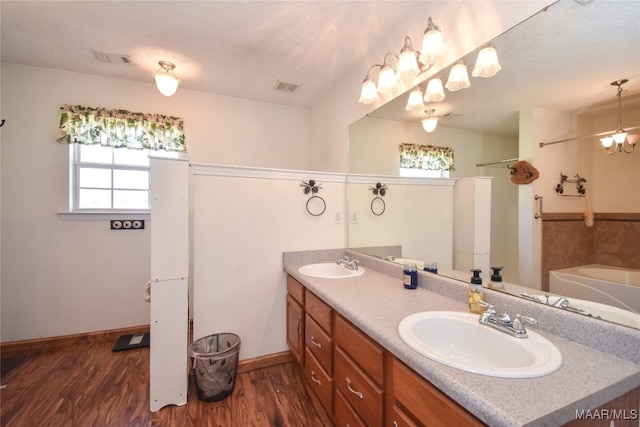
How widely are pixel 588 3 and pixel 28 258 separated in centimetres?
400

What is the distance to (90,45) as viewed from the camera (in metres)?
2.05

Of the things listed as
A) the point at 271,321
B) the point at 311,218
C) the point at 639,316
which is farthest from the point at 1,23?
the point at 639,316

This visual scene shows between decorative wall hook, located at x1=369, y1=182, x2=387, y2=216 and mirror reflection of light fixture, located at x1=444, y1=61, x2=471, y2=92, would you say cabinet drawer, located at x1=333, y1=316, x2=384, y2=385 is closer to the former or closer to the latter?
decorative wall hook, located at x1=369, y1=182, x2=387, y2=216

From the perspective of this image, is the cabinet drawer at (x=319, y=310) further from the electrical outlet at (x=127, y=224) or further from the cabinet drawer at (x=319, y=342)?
the electrical outlet at (x=127, y=224)

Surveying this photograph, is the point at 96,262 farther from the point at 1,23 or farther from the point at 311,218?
the point at 311,218

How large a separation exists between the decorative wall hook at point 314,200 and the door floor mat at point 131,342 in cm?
202

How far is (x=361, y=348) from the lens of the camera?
1104 mm

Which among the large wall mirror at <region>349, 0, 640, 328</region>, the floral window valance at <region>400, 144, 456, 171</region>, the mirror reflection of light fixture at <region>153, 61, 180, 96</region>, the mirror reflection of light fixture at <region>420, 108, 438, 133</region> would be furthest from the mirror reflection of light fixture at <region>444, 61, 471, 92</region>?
the mirror reflection of light fixture at <region>153, 61, 180, 96</region>

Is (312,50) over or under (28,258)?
over

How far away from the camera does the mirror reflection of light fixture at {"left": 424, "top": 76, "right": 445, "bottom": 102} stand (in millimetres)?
1474

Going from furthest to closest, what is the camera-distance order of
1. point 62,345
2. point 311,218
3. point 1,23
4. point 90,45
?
point 62,345
point 311,218
point 90,45
point 1,23

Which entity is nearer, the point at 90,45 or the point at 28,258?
the point at 90,45

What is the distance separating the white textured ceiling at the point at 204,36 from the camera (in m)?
1.67

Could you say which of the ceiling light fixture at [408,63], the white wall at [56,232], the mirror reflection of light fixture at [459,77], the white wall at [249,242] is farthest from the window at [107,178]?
the mirror reflection of light fixture at [459,77]
